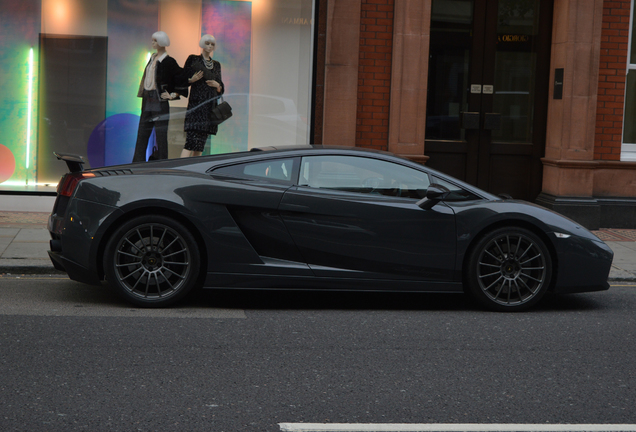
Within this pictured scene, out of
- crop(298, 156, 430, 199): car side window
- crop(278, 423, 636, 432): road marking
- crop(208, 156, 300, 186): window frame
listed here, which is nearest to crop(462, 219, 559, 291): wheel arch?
crop(298, 156, 430, 199): car side window

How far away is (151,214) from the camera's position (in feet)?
20.0

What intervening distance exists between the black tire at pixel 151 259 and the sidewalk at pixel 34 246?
69.6 inches

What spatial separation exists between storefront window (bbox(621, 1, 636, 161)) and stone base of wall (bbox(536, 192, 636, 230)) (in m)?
0.78

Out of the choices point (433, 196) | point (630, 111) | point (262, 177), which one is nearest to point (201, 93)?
point (262, 177)

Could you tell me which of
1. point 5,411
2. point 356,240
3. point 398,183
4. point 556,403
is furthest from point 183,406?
point 398,183

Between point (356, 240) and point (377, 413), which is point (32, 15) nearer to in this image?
point (356, 240)

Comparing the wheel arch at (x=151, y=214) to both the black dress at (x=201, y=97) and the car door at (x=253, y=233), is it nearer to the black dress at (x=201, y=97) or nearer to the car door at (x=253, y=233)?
the car door at (x=253, y=233)

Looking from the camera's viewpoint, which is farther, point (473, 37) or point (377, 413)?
point (473, 37)

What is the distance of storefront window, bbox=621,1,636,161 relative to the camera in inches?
474

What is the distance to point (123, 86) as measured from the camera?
1164 centimetres

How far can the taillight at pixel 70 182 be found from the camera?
626 cm

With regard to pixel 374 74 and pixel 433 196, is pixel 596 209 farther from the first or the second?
pixel 433 196

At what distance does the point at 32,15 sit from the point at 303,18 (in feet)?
12.6

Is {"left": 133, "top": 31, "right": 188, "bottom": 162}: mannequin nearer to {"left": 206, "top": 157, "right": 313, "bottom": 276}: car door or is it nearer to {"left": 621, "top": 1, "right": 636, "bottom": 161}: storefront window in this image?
{"left": 206, "top": 157, "right": 313, "bottom": 276}: car door
